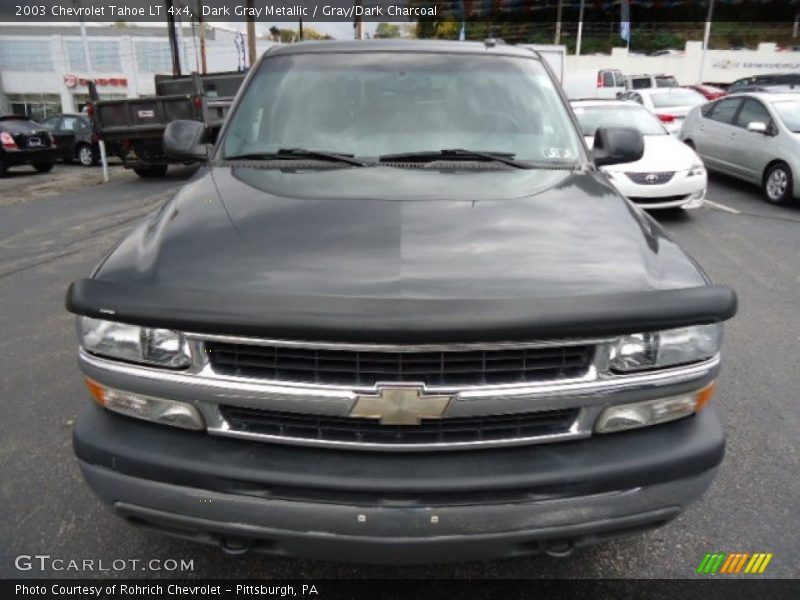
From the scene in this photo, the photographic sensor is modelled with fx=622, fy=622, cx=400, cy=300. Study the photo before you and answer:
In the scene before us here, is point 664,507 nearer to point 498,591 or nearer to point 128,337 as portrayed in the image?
point 498,591

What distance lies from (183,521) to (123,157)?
43.6 feet

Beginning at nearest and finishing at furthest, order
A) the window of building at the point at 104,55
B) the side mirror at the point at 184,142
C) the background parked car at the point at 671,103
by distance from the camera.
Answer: the side mirror at the point at 184,142
the background parked car at the point at 671,103
the window of building at the point at 104,55

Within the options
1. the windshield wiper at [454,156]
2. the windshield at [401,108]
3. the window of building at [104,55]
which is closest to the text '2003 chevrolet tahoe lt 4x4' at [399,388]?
the windshield wiper at [454,156]

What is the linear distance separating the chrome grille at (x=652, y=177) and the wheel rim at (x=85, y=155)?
1563cm

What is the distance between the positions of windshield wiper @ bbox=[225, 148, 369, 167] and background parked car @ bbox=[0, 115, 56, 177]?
49.3ft

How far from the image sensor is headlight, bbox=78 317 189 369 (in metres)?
1.82

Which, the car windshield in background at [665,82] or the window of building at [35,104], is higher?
the car windshield in background at [665,82]

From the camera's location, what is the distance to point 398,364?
68.3 inches

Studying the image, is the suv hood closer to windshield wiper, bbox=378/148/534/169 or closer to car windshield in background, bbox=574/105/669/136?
windshield wiper, bbox=378/148/534/169

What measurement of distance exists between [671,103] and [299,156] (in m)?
15.0

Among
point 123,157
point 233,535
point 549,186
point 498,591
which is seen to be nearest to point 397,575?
point 498,591

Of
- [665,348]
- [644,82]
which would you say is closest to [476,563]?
[665,348]

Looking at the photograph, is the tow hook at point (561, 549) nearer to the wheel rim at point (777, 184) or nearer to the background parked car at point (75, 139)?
the wheel rim at point (777, 184)

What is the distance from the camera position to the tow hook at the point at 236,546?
1812 mm
